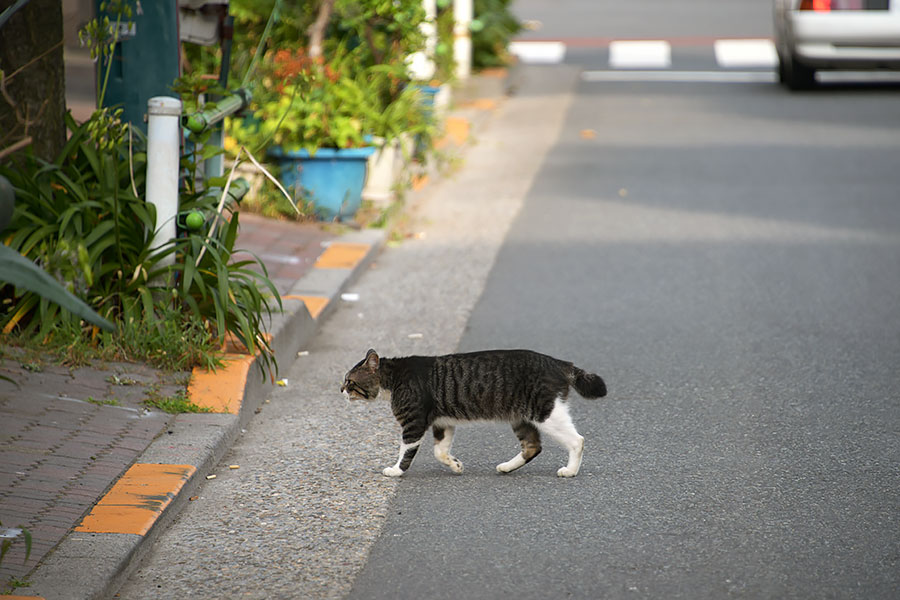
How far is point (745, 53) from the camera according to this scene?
20.7 m

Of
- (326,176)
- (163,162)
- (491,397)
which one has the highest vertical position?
(163,162)

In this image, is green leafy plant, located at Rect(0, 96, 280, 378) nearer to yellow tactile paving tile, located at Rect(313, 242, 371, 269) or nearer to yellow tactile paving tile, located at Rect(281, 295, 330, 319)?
yellow tactile paving tile, located at Rect(281, 295, 330, 319)

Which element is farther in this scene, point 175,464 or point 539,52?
point 539,52

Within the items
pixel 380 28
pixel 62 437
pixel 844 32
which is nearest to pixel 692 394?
pixel 62 437

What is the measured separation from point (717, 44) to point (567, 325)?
1645 centimetres

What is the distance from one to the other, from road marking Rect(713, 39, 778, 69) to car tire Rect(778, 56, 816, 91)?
2404 millimetres

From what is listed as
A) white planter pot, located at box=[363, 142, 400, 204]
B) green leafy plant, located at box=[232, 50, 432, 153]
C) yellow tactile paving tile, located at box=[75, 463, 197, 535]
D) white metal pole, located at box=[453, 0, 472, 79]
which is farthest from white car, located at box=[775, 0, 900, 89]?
yellow tactile paving tile, located at box=[75, 463, 197, 535]

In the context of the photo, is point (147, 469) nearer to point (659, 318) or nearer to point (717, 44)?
point (659, 318)

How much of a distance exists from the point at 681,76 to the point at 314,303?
1232 cm

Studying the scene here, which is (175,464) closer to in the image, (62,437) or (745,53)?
(62,437)

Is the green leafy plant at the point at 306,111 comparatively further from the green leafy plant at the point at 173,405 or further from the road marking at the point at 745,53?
the road marking at the point at 745,53

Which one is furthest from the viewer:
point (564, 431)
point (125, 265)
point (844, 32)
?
point (844, 32)

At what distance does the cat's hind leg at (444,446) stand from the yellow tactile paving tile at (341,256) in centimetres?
325

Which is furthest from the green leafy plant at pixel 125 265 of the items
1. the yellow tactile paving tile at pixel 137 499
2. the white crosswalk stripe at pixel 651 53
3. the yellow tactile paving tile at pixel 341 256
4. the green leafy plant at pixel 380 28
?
the white crosswalk stripe at pixel 651 53
